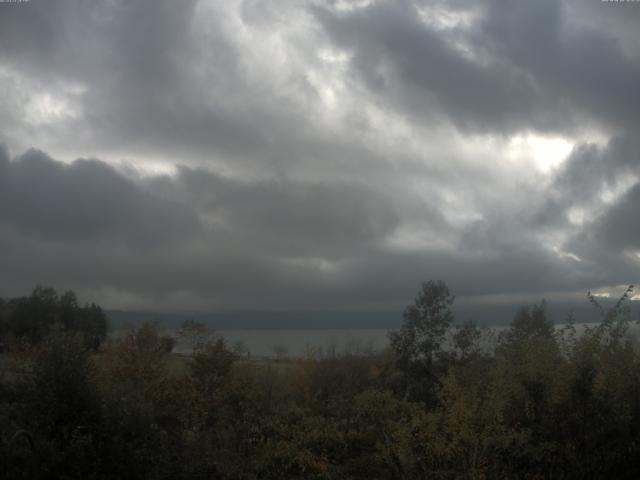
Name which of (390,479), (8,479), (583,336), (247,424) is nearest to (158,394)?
(247,424)

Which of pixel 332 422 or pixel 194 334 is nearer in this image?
pixel 332 422

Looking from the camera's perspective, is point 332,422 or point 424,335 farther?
point 424,335

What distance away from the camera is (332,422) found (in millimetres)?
20828

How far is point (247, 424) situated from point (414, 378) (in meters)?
10.1

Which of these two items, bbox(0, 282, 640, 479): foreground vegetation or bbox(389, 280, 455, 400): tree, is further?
bbox(389, 280, 455, 400): tree

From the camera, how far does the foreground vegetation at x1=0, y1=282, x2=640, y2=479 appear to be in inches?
A: 461

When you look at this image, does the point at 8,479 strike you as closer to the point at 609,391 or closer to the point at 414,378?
the point at 609,391

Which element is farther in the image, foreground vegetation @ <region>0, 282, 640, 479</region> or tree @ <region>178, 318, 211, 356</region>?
tree @ <region>178, 318, 211, 356</region>

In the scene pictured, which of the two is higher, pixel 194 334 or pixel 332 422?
pixel 194 334

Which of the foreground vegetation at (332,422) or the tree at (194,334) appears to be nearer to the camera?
the foreground vegetation at (332,422)

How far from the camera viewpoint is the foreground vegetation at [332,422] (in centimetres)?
1171

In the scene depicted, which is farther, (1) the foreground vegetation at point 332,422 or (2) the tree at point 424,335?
(2) the tree at point 424,335

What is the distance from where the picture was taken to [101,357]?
27.8 metres

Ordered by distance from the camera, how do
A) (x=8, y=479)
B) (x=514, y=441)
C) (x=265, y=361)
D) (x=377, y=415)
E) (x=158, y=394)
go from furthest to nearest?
1. (x=265, y=361)
2. (x=158, y=394)
3. (x=377, y=415)
4. (x=514, y=441)
5. (x=8, y=479)
